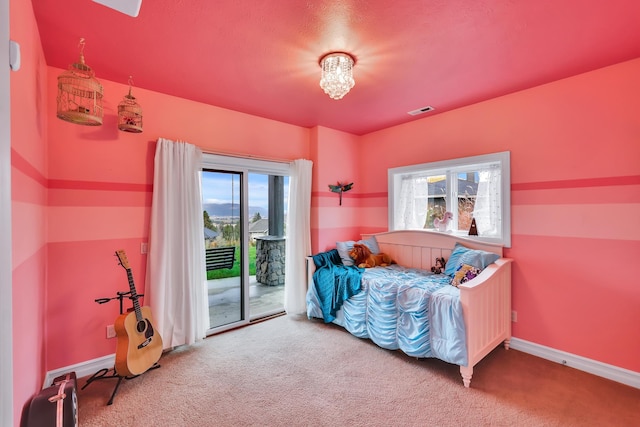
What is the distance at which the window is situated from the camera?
3.01m

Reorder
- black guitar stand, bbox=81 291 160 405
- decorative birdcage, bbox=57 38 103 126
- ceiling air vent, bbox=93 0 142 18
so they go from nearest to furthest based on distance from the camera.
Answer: ceiling air vent, bbox=93 0 142 18, decorative birdcage, bbox=57 38 103 126, black guitar stand, bbox=81 291 160 405

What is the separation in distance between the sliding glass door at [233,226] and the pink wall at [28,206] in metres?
1.36

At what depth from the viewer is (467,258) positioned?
2.94 metres

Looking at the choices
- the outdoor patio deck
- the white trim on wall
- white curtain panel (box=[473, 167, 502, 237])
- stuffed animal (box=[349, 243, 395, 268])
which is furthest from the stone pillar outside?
the white trim on wall

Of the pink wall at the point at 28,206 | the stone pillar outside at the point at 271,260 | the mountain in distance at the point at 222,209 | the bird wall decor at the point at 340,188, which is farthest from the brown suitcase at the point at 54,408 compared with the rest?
the bird wall decor at the point at 340,188

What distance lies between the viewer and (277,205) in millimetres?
4199

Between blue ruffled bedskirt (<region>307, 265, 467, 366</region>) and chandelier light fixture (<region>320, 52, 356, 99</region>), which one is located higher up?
chandelier light fixture (<region>320, 52, 356, 99</region>)

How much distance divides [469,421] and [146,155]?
137 inches

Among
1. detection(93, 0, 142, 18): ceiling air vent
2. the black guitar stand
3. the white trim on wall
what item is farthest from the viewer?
the black guitar stand

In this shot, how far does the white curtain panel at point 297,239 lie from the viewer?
3732 mm

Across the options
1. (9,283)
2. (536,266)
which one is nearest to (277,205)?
(536,266)

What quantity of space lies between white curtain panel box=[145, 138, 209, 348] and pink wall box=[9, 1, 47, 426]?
2.58 feet

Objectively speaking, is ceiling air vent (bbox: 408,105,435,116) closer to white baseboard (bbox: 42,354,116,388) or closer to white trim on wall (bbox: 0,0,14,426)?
white trim on wall (bbox: 0,0,14,426)

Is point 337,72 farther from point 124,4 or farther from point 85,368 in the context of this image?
point 85,368
